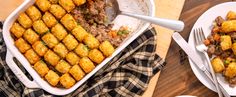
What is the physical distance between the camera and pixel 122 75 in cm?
220

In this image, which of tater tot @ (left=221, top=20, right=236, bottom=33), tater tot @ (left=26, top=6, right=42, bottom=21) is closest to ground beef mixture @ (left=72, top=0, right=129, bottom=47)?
tater tot @ (left=26, top=6, right=42, bottom=21)

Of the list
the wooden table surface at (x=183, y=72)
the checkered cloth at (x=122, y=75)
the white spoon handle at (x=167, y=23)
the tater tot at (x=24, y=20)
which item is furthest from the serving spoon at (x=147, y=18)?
the tater tot at (x=24, y=20)

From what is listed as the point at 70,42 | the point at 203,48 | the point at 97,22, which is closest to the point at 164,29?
the point at 203,48

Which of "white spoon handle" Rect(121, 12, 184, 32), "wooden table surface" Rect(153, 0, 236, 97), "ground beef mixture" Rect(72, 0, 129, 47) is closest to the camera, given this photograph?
"white spoon handle" Rect(121, 12, 184, 32)

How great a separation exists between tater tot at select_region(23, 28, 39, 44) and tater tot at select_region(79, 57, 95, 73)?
0.66 ft

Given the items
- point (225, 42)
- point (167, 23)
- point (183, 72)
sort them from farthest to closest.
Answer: point (183, 72)
point (225, 42)
point (167, 23)

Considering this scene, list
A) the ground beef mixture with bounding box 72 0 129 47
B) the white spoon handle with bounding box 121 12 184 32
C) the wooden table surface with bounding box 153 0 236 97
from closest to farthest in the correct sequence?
the white spoon handle with bounding box 121 12 184 32 < the ground beef mixture with bounding box 72 0 129 47 < the wooden table surface with bounding box 153 0 236 97

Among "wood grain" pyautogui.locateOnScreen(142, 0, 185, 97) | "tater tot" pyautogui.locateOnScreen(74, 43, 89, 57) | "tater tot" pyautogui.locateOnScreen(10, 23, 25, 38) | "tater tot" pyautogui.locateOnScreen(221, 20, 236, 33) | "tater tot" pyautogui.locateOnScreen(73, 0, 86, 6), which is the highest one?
"tater tot" pyautogui.locateOnScreen(10, 23, 25, 38)

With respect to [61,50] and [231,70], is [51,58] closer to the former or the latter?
[61,50]

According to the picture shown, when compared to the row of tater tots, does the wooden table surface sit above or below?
below

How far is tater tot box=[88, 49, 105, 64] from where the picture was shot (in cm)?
209

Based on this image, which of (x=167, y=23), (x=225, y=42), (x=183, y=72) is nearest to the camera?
(x=167, y=23)

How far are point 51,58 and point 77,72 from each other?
0.38 feet

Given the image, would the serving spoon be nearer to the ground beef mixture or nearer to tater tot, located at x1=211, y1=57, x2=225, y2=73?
the ground beef mixture
